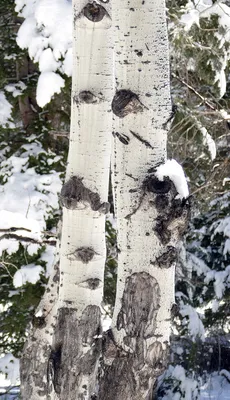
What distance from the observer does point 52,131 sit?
4602mm

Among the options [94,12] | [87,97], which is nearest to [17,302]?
[87,97]

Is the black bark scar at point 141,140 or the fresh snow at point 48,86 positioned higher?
the fresh snow at point 48,86

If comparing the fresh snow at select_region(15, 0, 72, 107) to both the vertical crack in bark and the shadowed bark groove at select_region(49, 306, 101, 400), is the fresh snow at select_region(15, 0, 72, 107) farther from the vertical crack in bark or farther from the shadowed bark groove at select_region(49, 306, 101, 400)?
the vertical crack in bark

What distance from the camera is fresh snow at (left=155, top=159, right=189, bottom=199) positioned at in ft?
7.06

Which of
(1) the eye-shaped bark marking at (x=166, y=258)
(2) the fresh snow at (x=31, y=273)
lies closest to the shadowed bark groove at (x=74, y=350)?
(1) the eye-shaped bark marking at (x=166, y=258)

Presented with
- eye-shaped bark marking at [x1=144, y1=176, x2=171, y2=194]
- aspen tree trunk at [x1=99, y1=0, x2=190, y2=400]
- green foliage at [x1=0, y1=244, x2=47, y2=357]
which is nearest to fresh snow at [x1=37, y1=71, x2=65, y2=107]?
green foliage at [x1=0, y1=244, x2=47, y2=357]

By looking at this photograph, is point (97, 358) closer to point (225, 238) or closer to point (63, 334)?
point (63, 334)

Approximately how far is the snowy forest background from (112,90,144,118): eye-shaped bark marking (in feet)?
5.32

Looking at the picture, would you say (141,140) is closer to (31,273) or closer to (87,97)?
(87,97)

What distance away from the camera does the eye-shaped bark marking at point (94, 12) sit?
2.52 metres

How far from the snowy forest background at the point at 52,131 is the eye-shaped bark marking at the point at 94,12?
148 centimetres

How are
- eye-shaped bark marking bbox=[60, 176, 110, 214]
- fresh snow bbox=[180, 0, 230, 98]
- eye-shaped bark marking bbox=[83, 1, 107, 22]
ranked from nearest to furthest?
eye-shaped bark marking bbox=[83, 1, 107, 22]
eye-shaped bark marking bbox=[60, 176, 110, 214]
fresh snow bbox=[180, 0, 230, 98]

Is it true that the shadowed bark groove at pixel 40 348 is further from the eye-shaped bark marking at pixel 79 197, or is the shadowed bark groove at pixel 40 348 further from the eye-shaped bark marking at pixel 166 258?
the eye-shaped bark marking at pixel 166 258

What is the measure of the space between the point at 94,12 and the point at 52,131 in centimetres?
213
